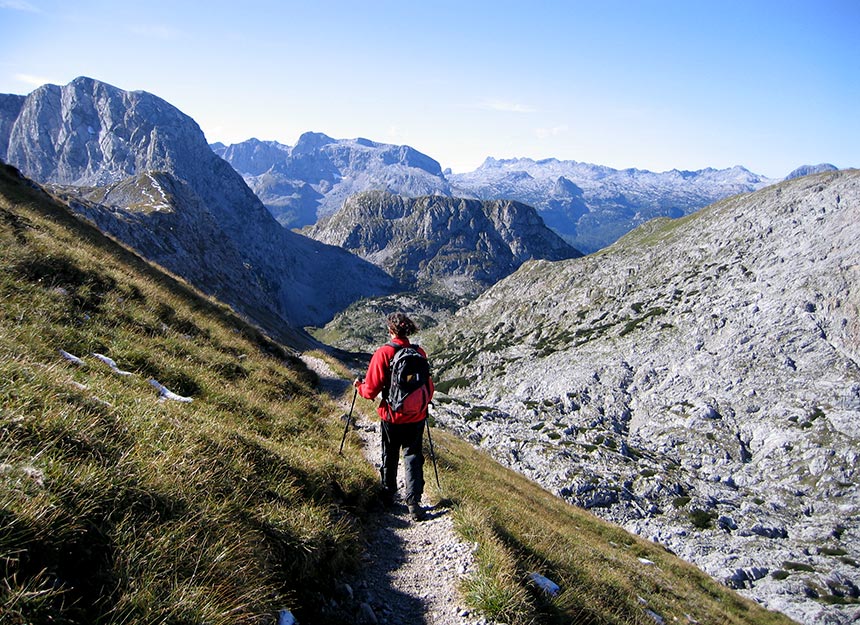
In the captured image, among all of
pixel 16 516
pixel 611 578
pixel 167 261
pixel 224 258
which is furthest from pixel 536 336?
pixel 16 516

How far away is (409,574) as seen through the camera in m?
7.99

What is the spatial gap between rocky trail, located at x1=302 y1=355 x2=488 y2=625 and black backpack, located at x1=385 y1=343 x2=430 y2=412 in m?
2.48

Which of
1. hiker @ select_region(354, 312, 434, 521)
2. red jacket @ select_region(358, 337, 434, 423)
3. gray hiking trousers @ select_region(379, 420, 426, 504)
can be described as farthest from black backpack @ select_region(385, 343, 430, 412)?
gray hiking trousers @ select_region(379, 420, 426, 504)

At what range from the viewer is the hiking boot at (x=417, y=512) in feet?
32.4

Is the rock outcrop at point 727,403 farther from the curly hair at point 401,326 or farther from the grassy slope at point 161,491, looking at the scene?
the curly hair at point 401,326

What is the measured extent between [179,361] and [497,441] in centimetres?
7325

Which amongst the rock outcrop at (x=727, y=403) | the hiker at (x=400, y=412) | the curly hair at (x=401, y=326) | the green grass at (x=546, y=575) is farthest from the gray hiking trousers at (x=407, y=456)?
the rock outcrop at (x=727, y=403)

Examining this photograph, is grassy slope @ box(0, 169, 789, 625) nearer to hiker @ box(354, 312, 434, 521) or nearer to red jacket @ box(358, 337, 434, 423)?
hiker @ box(354, 312, 434, 521)

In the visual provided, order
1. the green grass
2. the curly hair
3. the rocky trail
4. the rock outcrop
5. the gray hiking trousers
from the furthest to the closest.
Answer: the rock outcrop, the curly hair, the gray hiking trousers, the green grass, the rocky trail

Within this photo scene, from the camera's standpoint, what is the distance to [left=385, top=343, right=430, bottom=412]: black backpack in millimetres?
9930

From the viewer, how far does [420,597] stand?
7391mm

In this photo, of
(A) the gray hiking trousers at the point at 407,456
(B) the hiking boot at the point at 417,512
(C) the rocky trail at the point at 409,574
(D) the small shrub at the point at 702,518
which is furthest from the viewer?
(D) the small shrub at the point at 702,518

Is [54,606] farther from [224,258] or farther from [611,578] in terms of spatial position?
[224,258]

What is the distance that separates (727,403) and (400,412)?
9408 cm
